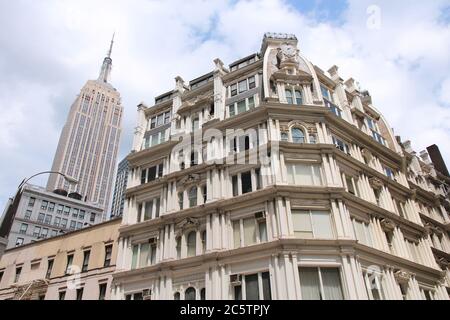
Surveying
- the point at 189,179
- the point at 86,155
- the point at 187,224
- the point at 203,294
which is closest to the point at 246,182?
the point at 189,179

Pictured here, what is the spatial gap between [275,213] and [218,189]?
17.2 ft

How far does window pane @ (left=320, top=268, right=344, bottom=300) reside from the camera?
68.0 ft

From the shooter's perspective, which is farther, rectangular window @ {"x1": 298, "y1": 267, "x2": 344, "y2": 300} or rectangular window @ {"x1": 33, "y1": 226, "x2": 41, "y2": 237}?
rectangular window @ {"x1": 33, "y1": 226, "x2": 41, "y2": 237}

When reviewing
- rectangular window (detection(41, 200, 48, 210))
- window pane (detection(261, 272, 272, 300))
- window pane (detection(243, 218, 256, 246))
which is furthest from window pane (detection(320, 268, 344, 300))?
rectangular window (detection(41, 200, 48, 210))

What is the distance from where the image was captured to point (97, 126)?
198 meters

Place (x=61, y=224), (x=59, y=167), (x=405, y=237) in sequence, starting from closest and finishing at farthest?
(x=405, y=237)
(x=61, y=224)
(x=59, y=167)

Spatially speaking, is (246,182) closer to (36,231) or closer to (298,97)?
(298,97)

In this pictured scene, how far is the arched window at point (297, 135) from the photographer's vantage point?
27128mm

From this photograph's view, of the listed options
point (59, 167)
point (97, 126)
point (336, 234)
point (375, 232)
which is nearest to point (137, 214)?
point (336, 234)

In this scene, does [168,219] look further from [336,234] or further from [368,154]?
[368,154]

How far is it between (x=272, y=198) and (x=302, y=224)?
261 centimetres

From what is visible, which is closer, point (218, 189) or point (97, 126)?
point (218, 189)

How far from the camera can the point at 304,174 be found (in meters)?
25.6

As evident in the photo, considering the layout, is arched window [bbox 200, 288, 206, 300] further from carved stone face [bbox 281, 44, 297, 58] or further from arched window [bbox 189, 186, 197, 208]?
carved stone face [bbox 281, 44, 297, 58]
